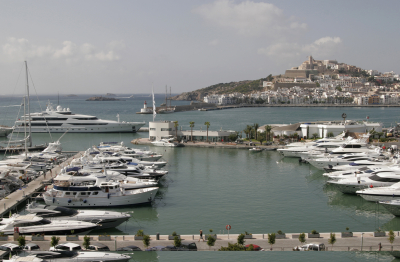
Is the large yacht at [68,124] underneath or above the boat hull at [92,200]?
above

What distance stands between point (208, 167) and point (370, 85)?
6740 inches

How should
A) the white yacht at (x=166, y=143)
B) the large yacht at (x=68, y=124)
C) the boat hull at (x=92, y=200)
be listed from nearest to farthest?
the boat hull at (x=92, y=200)
the white yacht at (x=166, y=143)
the large yacht at (x=68, y=124)

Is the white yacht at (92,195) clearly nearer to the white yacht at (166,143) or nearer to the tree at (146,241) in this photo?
the tree at (146,241)

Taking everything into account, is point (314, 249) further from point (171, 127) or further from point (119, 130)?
point (119, 130)

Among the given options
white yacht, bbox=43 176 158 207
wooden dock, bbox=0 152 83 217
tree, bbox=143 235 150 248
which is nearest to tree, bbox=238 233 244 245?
tree, bbox=143 235 150 248

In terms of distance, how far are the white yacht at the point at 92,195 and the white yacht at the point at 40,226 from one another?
3634 millimetres

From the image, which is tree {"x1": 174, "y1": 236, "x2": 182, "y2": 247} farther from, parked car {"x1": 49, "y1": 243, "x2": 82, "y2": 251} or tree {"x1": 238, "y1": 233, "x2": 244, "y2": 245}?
parked car {"x1": 49, "y1": 243, "x2": 82, "y2": 251}

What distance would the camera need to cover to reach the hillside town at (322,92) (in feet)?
451

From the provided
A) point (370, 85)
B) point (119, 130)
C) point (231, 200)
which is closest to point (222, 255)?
point (231, 200)

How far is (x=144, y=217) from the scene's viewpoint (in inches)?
717

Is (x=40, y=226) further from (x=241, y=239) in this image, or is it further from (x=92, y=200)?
(x=241, y=239)

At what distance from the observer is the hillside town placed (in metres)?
137

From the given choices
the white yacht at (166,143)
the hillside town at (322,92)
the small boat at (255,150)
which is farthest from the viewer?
the hillside town at (322,92)

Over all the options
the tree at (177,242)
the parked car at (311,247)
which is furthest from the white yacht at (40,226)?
the parked car at (311,247)
